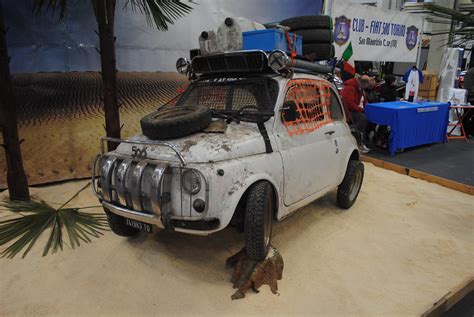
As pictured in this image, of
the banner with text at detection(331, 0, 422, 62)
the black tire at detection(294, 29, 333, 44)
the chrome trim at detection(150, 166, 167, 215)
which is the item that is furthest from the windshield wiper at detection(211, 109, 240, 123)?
the banner with text at detection(331, 0, 422, 62)

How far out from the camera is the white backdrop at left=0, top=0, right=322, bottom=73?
16.7ft

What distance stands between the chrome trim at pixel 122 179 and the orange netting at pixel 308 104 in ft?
5.26

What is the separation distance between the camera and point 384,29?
9.02m

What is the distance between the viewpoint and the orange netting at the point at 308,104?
357 centimetres

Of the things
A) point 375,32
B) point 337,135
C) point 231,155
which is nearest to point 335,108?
point 337,135

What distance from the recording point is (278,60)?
326cm

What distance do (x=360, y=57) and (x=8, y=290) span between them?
8741 millimetres

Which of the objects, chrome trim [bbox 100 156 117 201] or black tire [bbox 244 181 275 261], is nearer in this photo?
black tire [bbox 244 181 275 261]

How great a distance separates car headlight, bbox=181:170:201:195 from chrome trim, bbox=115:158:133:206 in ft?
1.80

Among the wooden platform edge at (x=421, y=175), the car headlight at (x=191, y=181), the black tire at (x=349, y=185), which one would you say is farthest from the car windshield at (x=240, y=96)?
the wooden platform edge at (x=421, y=175)

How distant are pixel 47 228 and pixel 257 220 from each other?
8.54ft

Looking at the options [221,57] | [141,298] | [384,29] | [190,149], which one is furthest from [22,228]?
[384,29]

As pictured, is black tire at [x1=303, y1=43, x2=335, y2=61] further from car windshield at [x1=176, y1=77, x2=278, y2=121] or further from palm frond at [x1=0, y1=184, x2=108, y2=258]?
palm frond at [x1=0, y1=184, x2=108, y2=258]

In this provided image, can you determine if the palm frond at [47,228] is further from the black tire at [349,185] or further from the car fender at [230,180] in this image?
the black tire at [349,185]
